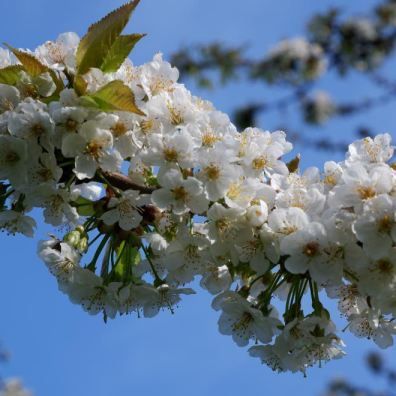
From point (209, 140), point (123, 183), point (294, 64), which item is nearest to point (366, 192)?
point (209, 140)

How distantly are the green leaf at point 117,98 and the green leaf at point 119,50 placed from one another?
0.17 metres

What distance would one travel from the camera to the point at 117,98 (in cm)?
186

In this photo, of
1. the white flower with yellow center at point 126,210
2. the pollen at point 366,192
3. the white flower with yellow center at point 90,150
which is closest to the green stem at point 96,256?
the white flower with yellow center at point 126,210

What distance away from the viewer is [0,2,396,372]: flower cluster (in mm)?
1776

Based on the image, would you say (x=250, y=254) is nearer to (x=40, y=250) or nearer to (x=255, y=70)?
(x=40, y=250)

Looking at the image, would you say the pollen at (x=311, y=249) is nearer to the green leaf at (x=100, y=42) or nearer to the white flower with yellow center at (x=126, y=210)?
the white flower with yellow center at (x=126, y=210)

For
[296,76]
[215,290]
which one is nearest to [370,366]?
[296,76]

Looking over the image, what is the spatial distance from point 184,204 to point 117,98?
364mm

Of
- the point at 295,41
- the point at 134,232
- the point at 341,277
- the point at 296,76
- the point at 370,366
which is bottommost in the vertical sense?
the point at 341,277

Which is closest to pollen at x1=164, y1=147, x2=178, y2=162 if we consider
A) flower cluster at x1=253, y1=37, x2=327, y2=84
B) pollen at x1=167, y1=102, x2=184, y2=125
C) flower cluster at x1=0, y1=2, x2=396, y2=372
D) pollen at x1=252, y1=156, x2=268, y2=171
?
flower cluster at x1=0, y1=2, x2=396, y2=372

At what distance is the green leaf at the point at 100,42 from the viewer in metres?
1.96

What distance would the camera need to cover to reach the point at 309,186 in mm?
1934

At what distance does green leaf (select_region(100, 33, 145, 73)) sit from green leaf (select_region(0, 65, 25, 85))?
0.25 metres

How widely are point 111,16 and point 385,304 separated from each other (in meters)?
1.19
